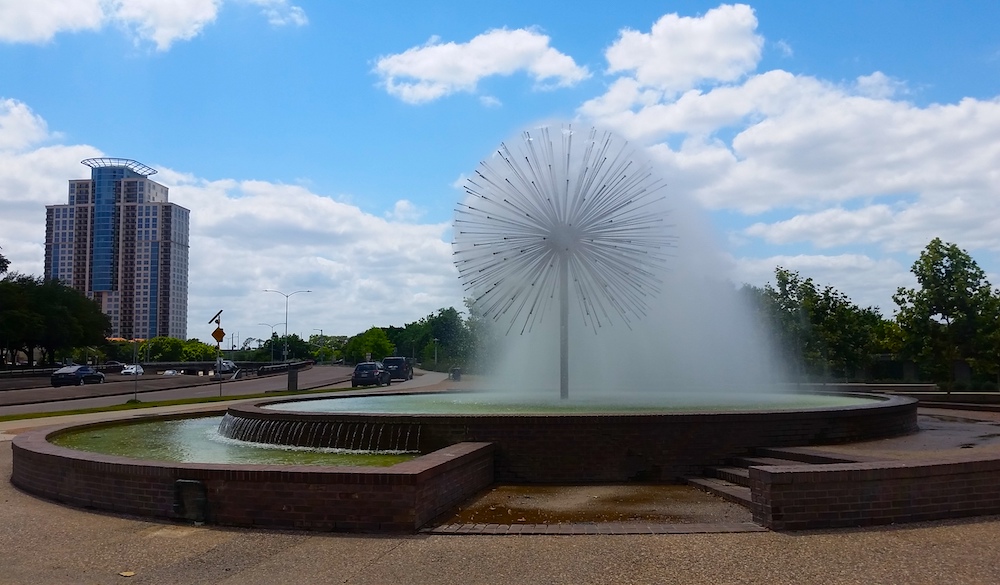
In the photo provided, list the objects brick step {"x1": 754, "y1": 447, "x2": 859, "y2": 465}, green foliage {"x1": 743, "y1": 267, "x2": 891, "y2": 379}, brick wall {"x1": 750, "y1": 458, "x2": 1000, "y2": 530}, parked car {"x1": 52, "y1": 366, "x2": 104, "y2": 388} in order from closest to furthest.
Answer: brick wall {"x1": 750, "y1": 458, "x2": 1000, "y2": 530} → brick step {"x1": 754, "y1": 447, "x2": 859, "y2": 465} → green foliage {"x1": 743, "y1": 267, "x2": 891, "y2": 379} → parked car {"x1": 52, "y1": 366, "x2": 104, "y2": 388}

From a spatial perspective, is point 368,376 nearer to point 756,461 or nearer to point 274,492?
point 756,461

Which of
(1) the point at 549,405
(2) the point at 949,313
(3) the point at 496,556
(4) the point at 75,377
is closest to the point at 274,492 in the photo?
(3) the point at 496,556

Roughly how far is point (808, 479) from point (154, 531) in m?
6.48

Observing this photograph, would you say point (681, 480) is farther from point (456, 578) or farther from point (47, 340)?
point (47, 340)

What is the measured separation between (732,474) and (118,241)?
16452 cm

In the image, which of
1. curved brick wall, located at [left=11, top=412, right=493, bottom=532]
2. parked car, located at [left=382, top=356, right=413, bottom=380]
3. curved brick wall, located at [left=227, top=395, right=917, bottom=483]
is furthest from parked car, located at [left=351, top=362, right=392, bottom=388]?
curved brick wall, located at [left=11, top=412, right=493, bottom=532]

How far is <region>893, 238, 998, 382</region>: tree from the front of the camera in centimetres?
3159

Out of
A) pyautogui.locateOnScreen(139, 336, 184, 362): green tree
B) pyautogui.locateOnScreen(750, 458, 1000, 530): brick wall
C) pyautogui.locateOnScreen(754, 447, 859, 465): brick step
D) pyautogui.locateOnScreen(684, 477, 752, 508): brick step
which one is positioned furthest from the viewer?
pyautogui.locateOnScreen(139, 336, 184, 362): green tree

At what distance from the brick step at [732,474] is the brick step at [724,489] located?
0.06 meters

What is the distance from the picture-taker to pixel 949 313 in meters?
32.2

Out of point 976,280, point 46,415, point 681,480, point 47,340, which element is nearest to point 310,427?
point 681,480

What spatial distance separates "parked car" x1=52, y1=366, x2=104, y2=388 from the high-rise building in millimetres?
103410

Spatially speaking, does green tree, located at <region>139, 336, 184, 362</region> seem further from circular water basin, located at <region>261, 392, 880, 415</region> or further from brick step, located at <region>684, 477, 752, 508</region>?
brick step, located at <region>684, 477, 752, 508</region>

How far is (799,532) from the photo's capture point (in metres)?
7.47
